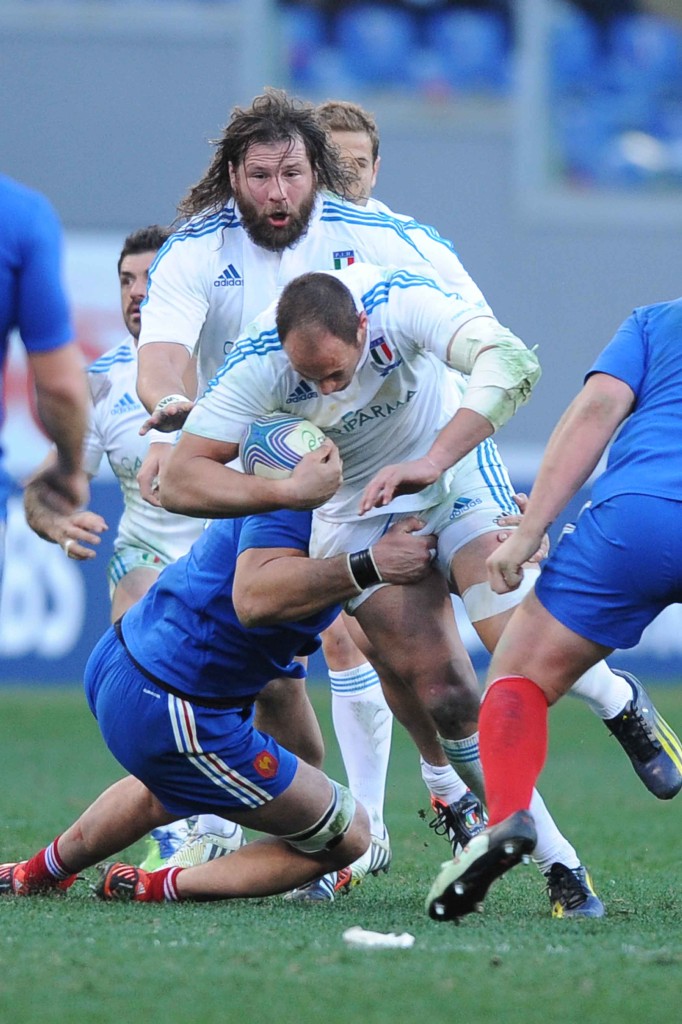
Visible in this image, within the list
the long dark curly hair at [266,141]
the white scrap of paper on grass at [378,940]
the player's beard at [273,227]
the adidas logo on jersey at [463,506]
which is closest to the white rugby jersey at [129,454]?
the long dark curly hair at [266,141]

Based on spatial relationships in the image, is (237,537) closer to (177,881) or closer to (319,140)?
(177,881)

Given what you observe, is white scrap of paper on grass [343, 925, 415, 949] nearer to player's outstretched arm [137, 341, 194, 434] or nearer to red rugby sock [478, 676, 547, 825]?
red rugby sock [478, 676, 547, 825]

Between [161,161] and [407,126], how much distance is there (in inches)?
103

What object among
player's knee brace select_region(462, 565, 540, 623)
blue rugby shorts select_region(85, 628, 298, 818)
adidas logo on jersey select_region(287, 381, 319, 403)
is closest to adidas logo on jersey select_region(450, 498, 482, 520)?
player's knee brace select_region(462, 565, 540, 623)

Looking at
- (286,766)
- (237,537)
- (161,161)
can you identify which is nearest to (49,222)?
(237,537)

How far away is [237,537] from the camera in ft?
16.1

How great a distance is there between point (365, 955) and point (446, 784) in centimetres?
190

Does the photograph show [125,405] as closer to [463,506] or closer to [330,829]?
[463,506]

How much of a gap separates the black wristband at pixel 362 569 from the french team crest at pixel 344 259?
137 centimetres

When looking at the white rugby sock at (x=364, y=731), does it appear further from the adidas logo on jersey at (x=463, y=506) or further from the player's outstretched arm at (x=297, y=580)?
the player's outstretched arm at (x=297, y=580)

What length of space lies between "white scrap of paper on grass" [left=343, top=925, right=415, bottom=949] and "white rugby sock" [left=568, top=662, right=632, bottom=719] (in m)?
1.18

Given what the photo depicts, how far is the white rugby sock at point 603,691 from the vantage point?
504 cm

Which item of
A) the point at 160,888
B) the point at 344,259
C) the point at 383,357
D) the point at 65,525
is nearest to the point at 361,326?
the point at 383,357

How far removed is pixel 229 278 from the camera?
5715mm
